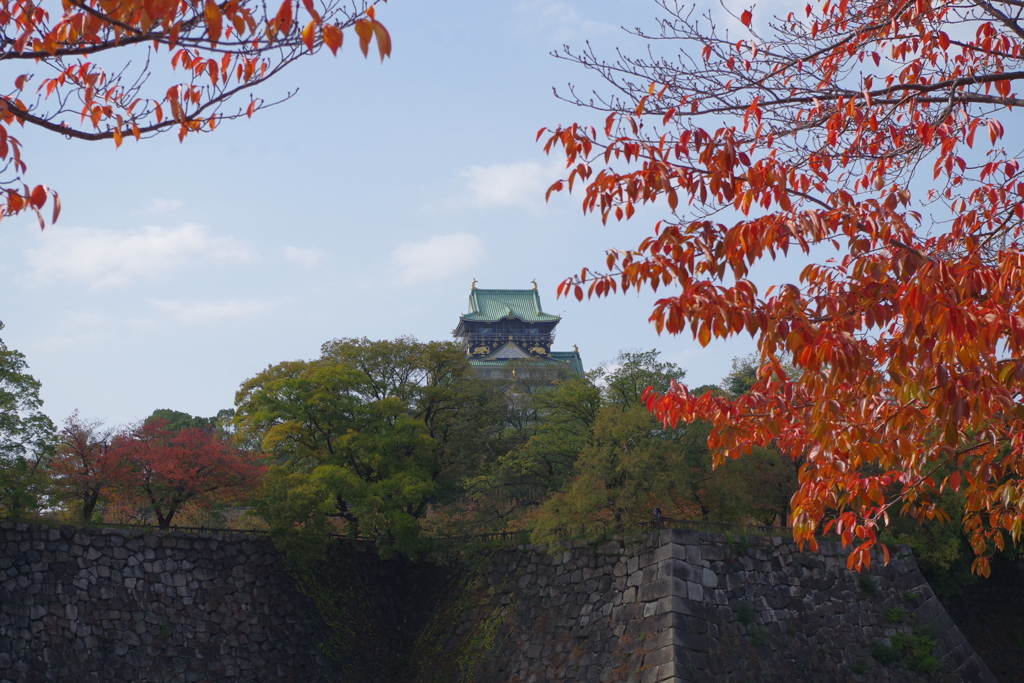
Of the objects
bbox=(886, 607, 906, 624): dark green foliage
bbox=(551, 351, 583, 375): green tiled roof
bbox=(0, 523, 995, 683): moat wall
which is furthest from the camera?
bbox=(551, 351, 583, 375): green tiled roof

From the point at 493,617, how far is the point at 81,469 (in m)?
7.54

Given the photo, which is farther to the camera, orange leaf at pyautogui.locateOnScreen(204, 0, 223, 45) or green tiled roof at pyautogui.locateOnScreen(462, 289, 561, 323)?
green tiled roof at pyautogui.locateOnScreen(462, 289, 561, 323)

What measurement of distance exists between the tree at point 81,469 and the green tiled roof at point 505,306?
83.9 feet

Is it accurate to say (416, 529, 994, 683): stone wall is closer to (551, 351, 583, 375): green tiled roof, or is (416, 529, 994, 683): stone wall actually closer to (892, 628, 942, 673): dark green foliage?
(892, 628, 942, 673): dark green foliage

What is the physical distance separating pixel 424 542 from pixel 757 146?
14.0 m

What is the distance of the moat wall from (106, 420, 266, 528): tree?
2.51ft

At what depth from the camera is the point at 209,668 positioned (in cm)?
1493

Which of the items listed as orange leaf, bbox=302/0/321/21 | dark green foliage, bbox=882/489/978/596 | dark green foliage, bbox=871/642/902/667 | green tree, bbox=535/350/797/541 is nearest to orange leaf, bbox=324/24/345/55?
orange leaf, bbox=302/0/321/21

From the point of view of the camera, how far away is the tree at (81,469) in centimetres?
1563

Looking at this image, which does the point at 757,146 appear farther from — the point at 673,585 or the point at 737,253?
the point at 673,585

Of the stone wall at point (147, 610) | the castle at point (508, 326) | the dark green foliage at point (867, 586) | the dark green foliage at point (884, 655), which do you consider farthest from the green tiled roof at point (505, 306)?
the dark green foliage at point (884, 655)

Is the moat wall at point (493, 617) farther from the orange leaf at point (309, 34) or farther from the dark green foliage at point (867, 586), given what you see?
the orange leaf at point (309, 34)

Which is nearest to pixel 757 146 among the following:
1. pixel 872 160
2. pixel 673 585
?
pixel 872 160

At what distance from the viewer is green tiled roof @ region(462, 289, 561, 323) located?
40.9 meters
